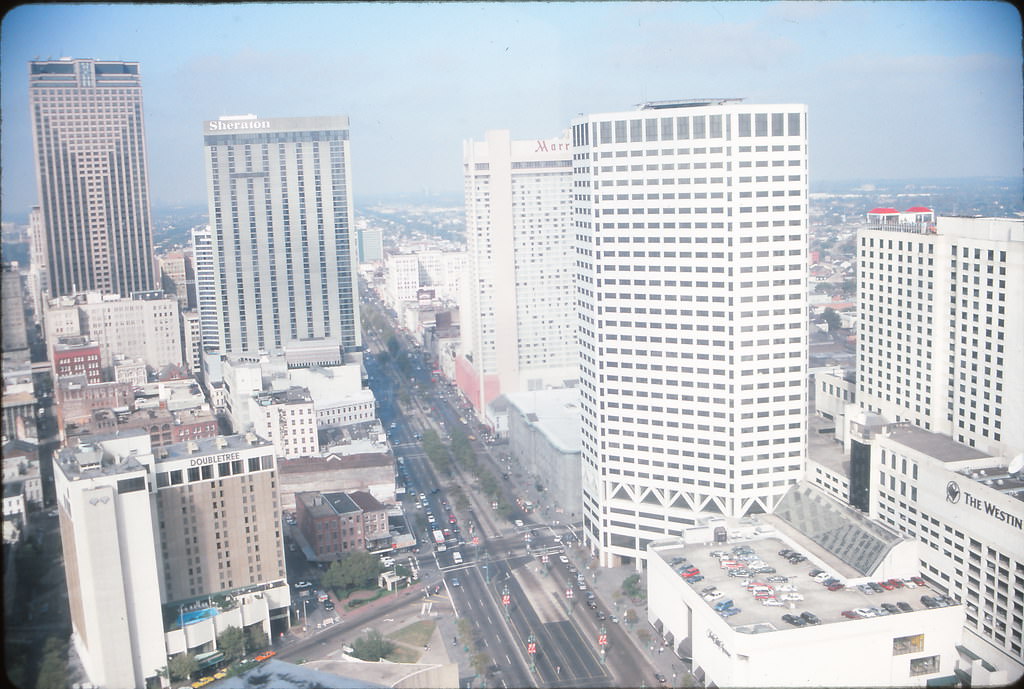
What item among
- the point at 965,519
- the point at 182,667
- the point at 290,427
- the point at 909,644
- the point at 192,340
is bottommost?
the point at 182,667

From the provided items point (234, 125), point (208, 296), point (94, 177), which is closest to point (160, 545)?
point (208, 296)

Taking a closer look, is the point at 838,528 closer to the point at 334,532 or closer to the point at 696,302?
the point at 696,302

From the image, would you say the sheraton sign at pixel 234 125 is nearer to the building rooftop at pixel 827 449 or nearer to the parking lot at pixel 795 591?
the building rooftop at pixel 827 449

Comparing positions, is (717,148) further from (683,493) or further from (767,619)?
(767,619)

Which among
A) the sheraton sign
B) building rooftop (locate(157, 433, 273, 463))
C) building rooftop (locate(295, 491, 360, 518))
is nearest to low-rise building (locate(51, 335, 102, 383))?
the sheraton sign

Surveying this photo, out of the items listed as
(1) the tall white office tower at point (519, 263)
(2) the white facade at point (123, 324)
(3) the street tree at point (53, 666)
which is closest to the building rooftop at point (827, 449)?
(1) the tall white office tower at point (519, 263)
